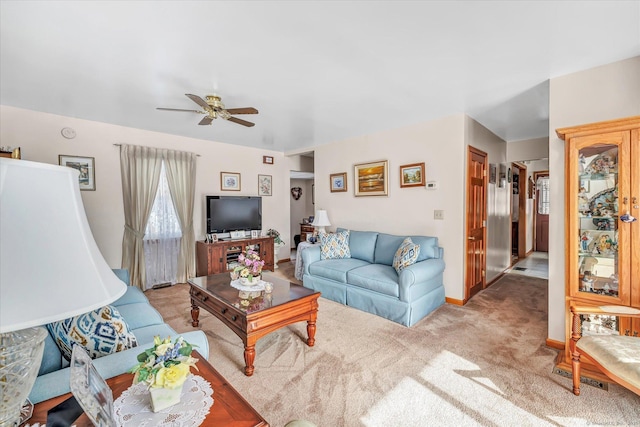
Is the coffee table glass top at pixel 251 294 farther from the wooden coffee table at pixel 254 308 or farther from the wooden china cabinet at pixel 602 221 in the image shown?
the wooden china cabinet at pixel 602 221

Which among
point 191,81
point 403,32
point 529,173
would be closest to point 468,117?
point 403,32

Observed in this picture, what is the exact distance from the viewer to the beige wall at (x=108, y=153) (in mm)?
3383

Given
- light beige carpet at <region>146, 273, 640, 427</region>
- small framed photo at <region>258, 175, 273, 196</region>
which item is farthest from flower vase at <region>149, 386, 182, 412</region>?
small framed photo at <region>258, 175, 273, 196</region>

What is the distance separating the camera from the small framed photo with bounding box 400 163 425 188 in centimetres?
387

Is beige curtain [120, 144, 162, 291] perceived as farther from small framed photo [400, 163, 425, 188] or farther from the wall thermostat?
small framed photo [400, 163, 425, 188]

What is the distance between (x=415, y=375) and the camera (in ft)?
6.87

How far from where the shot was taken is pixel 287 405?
1.80 m

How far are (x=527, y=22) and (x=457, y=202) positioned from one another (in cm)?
211

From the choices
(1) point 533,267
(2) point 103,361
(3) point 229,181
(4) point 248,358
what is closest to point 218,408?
(2) point 103,361

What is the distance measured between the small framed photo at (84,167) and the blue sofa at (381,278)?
304 centimetres

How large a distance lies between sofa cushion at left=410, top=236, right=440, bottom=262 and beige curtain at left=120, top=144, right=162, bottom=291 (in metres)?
3.87

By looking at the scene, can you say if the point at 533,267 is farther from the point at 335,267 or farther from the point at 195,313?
the point at 195,313

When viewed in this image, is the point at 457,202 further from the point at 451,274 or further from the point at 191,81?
the point at 191,81

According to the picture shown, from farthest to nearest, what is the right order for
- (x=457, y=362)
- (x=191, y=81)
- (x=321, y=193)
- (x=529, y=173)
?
(x=529, y=173), (x=321, y=193), (x=191, y=81), (x=457, y=362)
